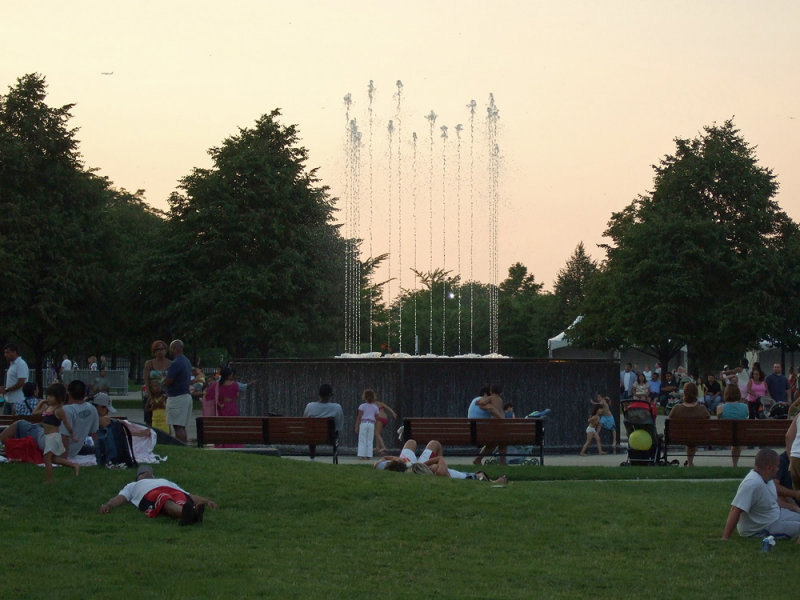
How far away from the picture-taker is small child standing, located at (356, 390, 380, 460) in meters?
22.5

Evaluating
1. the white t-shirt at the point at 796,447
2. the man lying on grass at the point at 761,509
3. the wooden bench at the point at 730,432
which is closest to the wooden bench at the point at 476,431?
the wooden bench at the point at 730,432

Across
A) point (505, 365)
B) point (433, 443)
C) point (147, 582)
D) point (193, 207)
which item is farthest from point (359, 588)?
point (193, 207)

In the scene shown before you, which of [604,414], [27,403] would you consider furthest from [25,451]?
[604,414]

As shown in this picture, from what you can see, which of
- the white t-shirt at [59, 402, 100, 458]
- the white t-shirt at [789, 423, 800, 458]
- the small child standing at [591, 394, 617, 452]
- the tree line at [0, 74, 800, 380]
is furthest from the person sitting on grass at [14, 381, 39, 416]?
the tree line at [0, 74, 800, 380]

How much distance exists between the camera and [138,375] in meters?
83.5

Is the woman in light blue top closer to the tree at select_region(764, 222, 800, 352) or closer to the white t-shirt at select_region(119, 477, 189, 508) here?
the white t-shirt at select_region(119, 477, 189, 508)

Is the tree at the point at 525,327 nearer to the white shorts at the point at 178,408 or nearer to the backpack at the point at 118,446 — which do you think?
the white shorts at the point at 178,408

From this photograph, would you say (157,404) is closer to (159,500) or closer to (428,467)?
(428,467)

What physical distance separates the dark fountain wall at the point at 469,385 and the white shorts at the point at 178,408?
4818mm

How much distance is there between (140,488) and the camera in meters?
13.7

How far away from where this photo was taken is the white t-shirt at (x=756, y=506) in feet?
40.3

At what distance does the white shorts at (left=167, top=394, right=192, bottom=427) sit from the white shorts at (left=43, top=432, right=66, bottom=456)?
5360 mm

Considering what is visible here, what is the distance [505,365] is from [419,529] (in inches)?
471

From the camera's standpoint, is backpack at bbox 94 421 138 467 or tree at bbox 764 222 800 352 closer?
backpack at bbox 94 421 138 467
